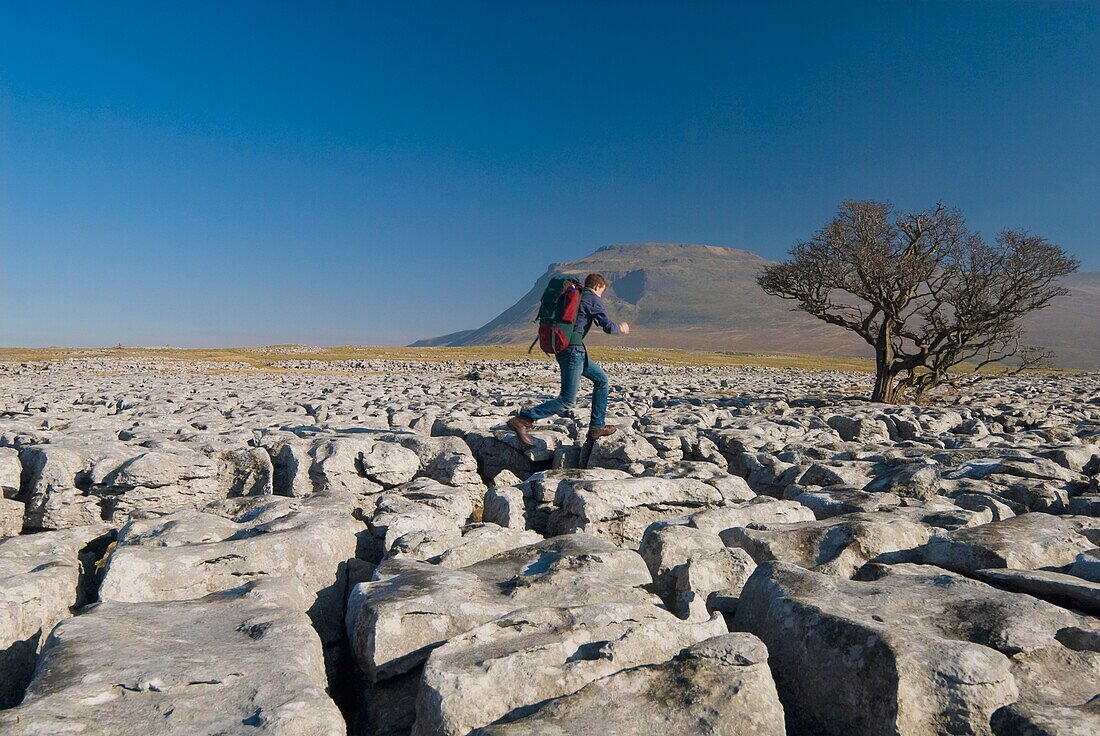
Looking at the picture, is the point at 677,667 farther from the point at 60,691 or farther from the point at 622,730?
the point at 60,691

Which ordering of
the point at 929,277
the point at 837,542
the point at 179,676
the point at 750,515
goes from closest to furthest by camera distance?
the point at 179,676
the point at 837,542
the point at 750,515
the point at 929,277

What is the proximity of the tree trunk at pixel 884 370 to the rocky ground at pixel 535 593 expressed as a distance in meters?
12.8

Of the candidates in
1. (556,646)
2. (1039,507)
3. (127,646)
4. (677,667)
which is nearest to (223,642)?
(127,646)

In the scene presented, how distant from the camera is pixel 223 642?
11.3 ft

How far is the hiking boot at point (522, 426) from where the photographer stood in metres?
9.48

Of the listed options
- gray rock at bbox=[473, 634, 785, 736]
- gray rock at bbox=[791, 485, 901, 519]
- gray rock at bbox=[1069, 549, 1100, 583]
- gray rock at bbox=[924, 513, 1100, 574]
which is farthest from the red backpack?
gray rock at bbox=[473, 634, 785, 736]

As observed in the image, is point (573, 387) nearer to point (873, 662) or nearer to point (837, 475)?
point (837, 475)

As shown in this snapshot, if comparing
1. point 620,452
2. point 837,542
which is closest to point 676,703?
point 837,542

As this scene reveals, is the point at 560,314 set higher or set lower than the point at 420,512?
higher

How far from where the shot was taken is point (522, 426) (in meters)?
9.49

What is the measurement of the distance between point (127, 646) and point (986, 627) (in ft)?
15.5

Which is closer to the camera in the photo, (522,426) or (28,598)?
(28,598)

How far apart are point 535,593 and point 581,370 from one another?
5.33m

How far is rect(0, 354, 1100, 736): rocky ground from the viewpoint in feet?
9.56
